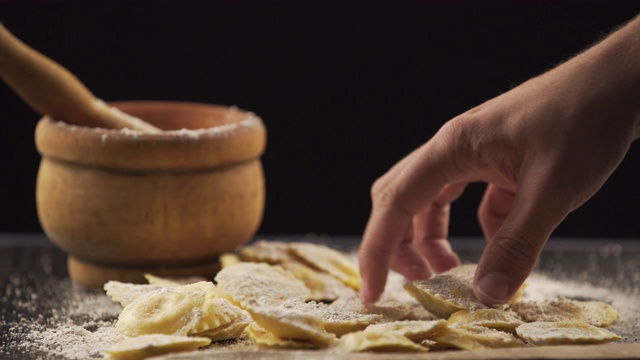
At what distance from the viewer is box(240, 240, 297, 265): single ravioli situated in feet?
4.75

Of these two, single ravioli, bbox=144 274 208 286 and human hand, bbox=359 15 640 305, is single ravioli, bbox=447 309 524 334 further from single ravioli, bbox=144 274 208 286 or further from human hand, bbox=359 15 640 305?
single ravioli, bbox=144 274 208 286

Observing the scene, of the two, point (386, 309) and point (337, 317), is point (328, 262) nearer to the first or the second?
point (386, 309)

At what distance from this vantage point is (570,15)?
2414 millimetres

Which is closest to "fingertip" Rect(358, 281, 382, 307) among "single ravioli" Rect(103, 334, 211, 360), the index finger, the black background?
the index finger

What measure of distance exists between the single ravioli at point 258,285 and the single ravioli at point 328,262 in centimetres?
11

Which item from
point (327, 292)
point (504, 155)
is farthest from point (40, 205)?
point (504, 155)

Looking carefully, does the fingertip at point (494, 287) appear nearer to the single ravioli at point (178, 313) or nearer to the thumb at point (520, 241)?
the thumb at point (520, 241)

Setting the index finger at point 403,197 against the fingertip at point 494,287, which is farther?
the index finger at point 403,197

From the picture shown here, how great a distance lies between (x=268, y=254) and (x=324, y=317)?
0.36 m

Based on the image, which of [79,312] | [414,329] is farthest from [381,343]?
[79,312]

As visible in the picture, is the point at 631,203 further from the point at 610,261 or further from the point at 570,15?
the point at 610,261

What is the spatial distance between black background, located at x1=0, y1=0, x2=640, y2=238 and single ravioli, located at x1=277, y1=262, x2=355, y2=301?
3.43ft

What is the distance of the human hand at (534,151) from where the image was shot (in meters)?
1.09

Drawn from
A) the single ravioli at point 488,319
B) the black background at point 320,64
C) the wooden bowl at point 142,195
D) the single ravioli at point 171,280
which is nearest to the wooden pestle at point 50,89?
the wooden bowl at point 142,195
